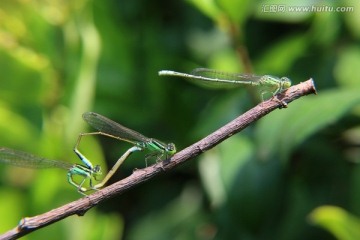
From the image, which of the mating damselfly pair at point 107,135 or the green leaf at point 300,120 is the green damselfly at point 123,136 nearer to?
the mating damselfly pair at point 107,135

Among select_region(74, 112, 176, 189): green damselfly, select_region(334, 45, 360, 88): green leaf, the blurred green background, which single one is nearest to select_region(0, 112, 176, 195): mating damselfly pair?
select_region(74, 112, 176, 189): green damselfly

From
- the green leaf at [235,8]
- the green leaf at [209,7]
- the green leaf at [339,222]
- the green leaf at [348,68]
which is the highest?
the green leaf at [209,7]

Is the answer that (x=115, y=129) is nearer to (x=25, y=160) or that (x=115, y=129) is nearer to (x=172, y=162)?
(x=25, y=160)

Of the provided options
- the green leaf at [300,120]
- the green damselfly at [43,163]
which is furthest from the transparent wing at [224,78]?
the green damselfly at [43,163]

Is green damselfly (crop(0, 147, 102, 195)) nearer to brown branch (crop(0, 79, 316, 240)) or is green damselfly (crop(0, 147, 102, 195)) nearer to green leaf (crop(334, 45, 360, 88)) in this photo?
brown branch (crop(0, 79, 316, 240))

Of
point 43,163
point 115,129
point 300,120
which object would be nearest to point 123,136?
point 115,129

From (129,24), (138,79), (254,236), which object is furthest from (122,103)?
(254,236)

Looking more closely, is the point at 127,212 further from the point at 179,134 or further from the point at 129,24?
the point at 129,24
